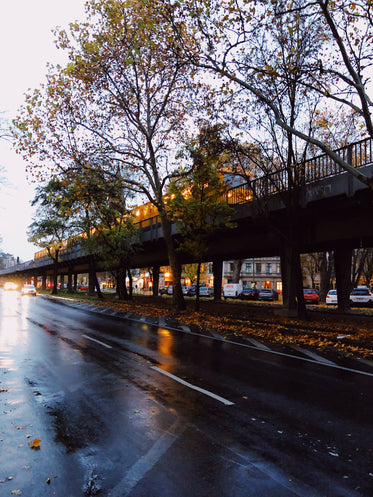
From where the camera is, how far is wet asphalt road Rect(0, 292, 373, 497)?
143 inches

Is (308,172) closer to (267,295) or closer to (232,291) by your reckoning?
(267,295)

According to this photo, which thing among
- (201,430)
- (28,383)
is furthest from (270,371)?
(28,383)

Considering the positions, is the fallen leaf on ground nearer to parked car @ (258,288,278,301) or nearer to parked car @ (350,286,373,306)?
parked car @ (350,286,373,306)

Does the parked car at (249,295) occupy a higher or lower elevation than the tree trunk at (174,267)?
lower

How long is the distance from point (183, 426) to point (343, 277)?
987 inches

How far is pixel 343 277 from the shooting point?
27.5 m

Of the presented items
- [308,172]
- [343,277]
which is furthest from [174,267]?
[343,277]

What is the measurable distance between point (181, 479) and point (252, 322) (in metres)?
15.0

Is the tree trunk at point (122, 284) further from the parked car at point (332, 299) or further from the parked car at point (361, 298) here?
the parked car at point (361, 298)

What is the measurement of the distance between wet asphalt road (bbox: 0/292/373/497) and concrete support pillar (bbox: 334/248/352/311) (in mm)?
18853

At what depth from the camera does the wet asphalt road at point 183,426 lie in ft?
11.9

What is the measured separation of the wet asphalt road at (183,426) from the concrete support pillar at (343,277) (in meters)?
18.9

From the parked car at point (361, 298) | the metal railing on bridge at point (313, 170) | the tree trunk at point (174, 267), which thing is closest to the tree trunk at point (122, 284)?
the tree trunk at point (174, 267)

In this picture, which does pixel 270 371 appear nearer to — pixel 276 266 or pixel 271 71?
pixel 271 71
